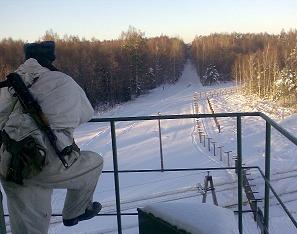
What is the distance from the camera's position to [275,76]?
50406 mm

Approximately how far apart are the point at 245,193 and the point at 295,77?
30.1 meters

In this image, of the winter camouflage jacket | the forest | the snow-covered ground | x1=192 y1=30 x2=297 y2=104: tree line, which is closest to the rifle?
the winter camouflage jacket

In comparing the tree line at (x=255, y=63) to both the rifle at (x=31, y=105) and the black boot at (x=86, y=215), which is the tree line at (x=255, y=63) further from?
the rifle at (x=31, y=105)

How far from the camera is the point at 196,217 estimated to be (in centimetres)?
228

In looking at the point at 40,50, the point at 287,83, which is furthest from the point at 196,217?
the point at 287,83

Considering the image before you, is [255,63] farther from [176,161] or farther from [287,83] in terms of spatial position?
[176,161]

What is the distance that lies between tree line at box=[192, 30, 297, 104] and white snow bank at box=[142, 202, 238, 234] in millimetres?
42924

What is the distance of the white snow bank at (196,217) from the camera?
84.5 inches

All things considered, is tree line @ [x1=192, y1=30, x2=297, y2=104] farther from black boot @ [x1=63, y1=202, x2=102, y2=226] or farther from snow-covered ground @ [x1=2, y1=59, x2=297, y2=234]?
black boot @ [x1=63, y1=202, x2=102, y2=226]

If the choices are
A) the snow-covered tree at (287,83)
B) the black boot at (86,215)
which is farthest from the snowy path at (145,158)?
the snow-covered tree at (287,83)

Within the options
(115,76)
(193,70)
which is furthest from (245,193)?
(193,70)

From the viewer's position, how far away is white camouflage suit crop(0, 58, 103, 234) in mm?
2596

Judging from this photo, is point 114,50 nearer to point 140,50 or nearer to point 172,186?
point 140,50

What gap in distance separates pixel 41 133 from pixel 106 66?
5336 centimetres
